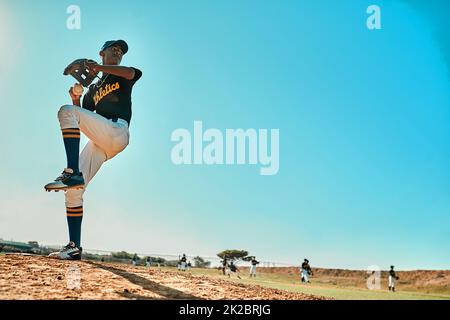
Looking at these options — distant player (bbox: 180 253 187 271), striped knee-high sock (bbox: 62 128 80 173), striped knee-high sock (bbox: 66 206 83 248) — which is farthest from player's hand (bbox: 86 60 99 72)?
distant player (bbox: 180 253 187 271)

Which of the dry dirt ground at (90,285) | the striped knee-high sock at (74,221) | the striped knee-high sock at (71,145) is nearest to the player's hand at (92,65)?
the striped knee-high sock at (71,145)

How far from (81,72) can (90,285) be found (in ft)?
12.8

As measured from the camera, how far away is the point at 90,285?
15.5ft

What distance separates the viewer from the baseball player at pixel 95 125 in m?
6.24

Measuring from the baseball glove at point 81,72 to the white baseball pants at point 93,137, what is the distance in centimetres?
89

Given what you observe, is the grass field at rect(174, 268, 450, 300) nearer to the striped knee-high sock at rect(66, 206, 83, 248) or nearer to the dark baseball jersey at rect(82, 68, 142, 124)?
the striped knee-high sock at rect(66, 206, 83, 248)

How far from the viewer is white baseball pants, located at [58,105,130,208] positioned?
6.26m

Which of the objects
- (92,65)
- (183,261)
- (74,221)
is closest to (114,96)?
(92,65)

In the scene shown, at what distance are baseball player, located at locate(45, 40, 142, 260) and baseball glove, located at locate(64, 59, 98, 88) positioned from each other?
7.6 inches

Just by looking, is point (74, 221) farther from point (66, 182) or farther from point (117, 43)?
point (117, 43)

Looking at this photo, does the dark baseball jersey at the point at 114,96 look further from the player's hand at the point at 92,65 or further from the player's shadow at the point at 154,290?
the player's shadow at the point at 154,290
